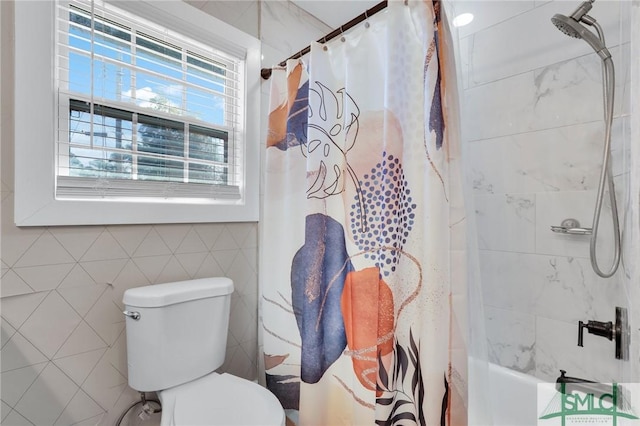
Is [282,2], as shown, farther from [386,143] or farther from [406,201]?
[406,201]

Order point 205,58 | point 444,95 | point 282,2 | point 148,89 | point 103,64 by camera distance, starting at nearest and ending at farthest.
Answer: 1. point 444,95
2. point 103,64
3. point 148,89
4. point 205,58
5. point 282,2

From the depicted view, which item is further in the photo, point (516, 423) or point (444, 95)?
point (516, 423)

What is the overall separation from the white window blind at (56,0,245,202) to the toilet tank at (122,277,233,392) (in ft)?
1.47

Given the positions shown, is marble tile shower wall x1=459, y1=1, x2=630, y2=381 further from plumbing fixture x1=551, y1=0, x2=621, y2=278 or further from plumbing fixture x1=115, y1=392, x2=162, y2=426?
plumbing fixture x1=115, y1=392, x2=162, y2=426

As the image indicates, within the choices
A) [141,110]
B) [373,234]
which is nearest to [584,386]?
[373,234]

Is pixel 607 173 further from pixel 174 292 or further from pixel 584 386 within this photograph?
pixel 174 292

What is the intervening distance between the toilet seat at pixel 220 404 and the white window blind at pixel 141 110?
2.72ft

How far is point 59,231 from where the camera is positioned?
3.83 ft

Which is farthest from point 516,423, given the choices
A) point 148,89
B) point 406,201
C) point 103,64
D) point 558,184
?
point 103,64

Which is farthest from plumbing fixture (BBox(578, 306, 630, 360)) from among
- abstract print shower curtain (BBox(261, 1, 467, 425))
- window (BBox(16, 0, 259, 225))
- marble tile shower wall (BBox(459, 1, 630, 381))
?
window (BBox(16, 0, 259, 225))

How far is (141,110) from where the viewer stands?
4.58 feet

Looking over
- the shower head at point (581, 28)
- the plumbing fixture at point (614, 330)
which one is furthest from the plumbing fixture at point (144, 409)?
the shower head at point (581, 28)

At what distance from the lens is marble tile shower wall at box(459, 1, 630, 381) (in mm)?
1345

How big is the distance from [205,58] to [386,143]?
1.10 m
